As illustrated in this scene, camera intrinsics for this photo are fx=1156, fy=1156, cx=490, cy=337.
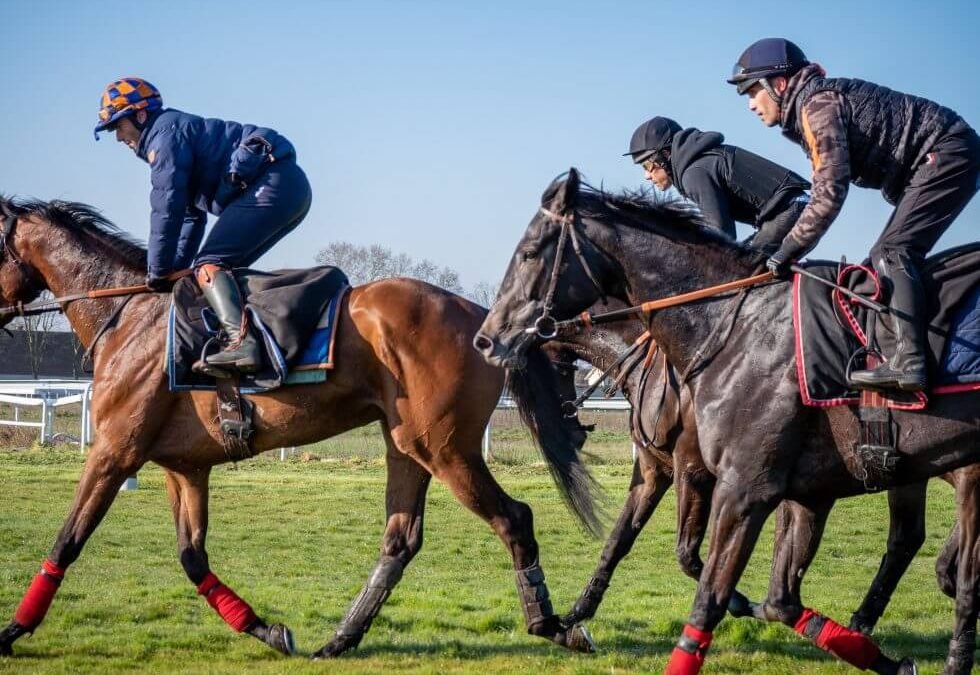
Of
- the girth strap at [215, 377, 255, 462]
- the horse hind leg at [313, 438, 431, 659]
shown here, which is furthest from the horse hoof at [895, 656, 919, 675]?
the girth strap at [215, 377, 255, 462]

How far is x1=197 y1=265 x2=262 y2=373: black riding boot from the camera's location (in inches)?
254

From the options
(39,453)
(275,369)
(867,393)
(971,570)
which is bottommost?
(39,453)

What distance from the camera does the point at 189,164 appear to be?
6.83 m

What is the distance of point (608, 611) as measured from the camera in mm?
7914

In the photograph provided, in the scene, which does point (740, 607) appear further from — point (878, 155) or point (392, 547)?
point (878, 155)

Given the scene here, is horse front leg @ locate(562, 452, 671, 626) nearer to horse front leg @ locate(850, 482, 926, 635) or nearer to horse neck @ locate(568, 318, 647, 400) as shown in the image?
horse neck @ locate(568, 318, 647, 400)

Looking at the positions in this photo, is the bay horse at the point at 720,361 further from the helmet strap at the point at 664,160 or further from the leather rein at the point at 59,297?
the leather rein at the point at 59,297

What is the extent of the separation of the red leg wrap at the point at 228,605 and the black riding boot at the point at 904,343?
12.0 feet

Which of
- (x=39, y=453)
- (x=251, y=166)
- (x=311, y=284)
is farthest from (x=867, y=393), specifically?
(x=39, y=453)

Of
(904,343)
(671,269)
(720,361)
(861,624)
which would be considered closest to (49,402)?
(861,624)

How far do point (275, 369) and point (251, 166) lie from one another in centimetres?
131

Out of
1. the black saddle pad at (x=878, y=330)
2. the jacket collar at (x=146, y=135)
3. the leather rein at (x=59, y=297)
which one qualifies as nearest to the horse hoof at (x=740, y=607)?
the black saddle pad at (x=878, y=330)

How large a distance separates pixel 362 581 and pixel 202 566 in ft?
8.27

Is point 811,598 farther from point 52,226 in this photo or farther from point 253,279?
point 52,226
